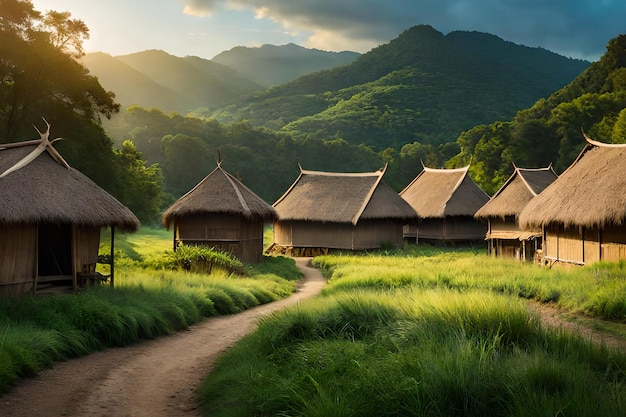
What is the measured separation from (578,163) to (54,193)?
17.3 meters

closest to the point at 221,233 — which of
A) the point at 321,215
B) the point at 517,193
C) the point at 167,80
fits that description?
the point at 321,215

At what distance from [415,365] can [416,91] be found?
94.7m

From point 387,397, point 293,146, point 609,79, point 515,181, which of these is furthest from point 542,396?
point 293,146

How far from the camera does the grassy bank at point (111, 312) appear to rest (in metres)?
8.07

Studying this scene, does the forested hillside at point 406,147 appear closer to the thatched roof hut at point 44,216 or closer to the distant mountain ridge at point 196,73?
the distant mountain ridge at point 196,73

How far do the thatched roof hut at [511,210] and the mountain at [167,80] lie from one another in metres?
88.3

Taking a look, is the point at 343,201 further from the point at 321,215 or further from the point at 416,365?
the point at 416,365

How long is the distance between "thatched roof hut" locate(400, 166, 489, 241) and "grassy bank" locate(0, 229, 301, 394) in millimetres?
19323

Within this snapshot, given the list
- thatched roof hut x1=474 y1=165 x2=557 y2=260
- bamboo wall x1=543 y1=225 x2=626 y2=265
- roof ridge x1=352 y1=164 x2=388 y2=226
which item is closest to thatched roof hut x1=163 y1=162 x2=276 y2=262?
roof ridge x1=352 y1=164 x2=388 y2=226

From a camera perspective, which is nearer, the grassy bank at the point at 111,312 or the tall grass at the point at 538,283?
the grassy bank at the point at 111,312

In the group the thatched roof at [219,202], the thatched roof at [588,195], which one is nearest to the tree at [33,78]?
the thatched roof at [219,202]

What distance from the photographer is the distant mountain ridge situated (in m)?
111

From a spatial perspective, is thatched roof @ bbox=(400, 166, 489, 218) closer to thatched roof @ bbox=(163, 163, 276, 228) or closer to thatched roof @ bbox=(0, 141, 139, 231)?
thatched roof @ bbox=(163, 163, 276, 228)

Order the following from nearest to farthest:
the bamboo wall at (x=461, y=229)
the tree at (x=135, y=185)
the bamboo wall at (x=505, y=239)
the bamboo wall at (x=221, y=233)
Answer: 1. the bamboo wall at (x=221, y=233)
2. the bamboo wall at (x=505, y=239)
3. the tree at (x=135, y=185)
4. the bamboo wall at (x=461, y=229)
